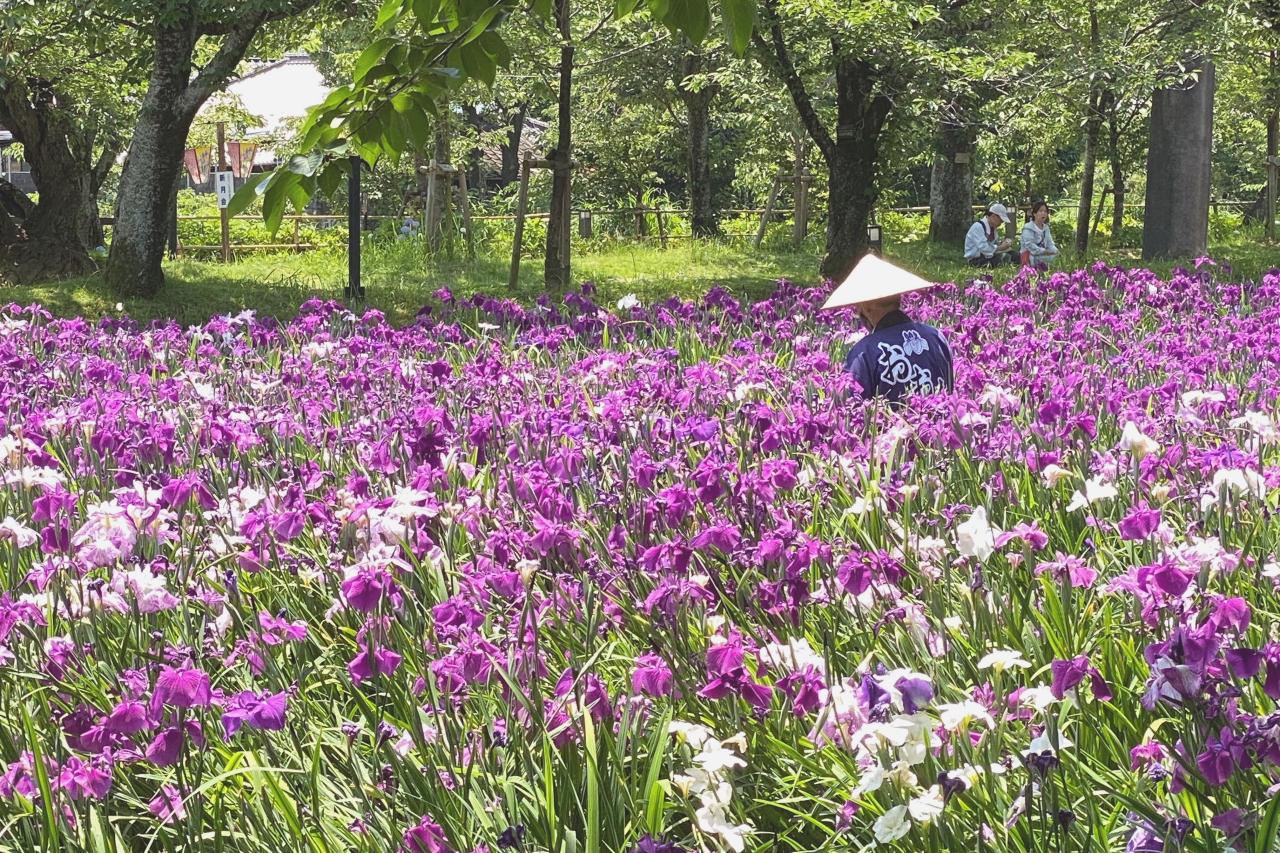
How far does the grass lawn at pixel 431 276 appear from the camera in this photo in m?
13.1

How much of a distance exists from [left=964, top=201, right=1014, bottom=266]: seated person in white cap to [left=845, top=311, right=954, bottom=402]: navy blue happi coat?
1306 centimetres

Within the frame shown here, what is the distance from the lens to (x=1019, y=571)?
10.4ft

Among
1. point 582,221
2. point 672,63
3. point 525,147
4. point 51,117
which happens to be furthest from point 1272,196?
point 525,147

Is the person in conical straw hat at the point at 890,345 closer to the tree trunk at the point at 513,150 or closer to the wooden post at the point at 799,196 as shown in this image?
the wooden post at the point at 799,196

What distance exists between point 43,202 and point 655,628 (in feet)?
49.1

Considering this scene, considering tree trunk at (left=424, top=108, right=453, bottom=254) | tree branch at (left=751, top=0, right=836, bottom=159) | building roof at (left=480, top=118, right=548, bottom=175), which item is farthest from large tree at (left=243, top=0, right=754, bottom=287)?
building roof at (left=480, top=118, right=548, bottom=175)

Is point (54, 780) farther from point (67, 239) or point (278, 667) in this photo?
point (67, 239)

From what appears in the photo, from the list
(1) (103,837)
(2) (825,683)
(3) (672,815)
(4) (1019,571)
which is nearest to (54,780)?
(1) (103,837)

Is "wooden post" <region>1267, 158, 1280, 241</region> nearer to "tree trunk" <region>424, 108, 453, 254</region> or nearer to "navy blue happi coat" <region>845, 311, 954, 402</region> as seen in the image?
"tree trunk" <region>424, 108, 453, 254</region>

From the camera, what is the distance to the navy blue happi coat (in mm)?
5273

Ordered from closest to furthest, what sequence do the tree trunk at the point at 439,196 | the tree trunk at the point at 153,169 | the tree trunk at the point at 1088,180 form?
the tree trunk at the point at 153,169 < the tree trunk at the point at 1088,180 < the tree trunk at the point at 439,196

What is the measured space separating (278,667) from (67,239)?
14.5 metres

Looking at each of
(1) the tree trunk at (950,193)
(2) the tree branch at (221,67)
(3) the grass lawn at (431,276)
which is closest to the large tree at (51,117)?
(3) the grass lawn at (431,276)

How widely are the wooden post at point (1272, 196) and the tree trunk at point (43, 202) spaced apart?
20.1 m
